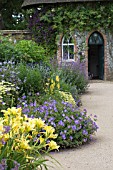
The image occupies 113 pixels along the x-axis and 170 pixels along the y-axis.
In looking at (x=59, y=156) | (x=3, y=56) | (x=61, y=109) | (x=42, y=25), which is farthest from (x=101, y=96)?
(x=42, y=25)

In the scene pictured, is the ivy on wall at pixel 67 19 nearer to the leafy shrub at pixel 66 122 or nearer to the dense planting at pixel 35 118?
the dense planting at pixel 35 118

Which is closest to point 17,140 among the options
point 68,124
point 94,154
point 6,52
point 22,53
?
point 94,154

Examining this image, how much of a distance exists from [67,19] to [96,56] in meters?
4.79

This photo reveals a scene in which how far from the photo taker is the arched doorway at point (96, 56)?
2433cm

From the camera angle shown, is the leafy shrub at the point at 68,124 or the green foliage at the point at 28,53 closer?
the leafy shrub at the point at 68,124

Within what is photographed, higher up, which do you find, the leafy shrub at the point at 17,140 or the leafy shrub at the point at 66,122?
the leafy shrub at the point at 17,140

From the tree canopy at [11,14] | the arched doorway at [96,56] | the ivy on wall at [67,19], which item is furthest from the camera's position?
the tree canopy at [11,14]

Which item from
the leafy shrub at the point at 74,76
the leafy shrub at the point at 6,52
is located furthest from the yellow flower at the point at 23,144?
the leafy shrub at the point at 74,76

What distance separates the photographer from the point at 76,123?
7.45 meters

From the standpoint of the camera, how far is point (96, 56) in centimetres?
2777

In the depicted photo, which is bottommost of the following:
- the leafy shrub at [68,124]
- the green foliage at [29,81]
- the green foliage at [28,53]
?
the leafy shrub at [68,124]

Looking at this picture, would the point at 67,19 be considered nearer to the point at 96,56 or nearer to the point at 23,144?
the point at 96,56

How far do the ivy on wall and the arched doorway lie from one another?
0.63 m

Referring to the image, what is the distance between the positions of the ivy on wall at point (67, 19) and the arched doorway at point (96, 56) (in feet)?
2.07
